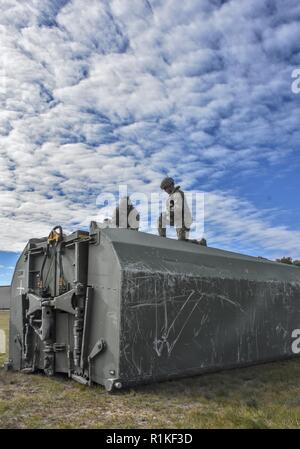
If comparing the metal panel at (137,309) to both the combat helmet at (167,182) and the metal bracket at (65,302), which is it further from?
the combat helmet at (167,182)

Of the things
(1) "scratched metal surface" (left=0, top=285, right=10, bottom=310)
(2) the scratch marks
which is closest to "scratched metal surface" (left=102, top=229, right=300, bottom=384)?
(2) the scratch marks

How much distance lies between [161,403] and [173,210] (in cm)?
413

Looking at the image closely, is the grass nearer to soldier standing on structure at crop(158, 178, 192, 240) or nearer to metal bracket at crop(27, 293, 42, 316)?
metal bracket at crop(27, 293, 42, 316)

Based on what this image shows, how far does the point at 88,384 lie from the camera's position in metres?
5.65

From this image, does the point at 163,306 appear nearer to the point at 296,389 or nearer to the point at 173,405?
the point at 173,405

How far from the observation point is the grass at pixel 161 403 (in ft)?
13.8

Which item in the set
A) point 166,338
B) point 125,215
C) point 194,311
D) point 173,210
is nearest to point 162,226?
point 173,210

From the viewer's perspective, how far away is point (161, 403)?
16.2ft

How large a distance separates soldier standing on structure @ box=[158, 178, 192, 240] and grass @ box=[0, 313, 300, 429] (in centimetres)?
289

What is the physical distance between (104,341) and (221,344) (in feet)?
6.53

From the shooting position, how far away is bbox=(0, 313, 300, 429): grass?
13.8 ft

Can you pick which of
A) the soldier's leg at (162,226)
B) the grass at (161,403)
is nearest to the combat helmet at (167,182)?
the soldier's leg at (162,226)

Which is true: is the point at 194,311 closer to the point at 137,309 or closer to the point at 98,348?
the point at 137,309

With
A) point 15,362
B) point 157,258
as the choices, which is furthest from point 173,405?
point 15,362
